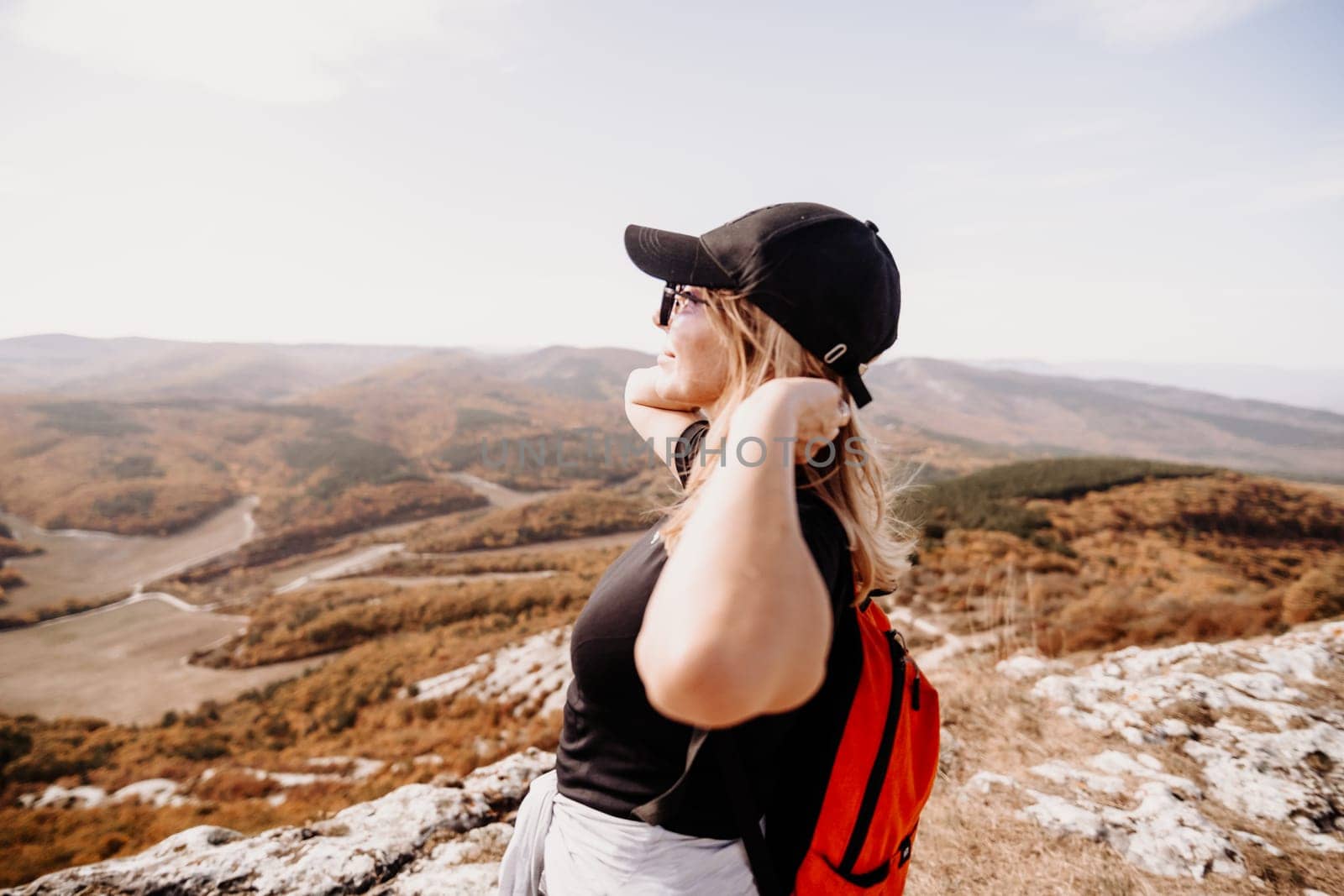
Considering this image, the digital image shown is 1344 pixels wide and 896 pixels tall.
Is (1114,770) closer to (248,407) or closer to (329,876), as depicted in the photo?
(329,876)

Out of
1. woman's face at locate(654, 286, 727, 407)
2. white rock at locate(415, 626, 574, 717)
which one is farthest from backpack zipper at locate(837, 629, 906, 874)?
white rock at locate(415, 626, 574, 717)

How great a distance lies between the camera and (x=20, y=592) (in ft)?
84.9

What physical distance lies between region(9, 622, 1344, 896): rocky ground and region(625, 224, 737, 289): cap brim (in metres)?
2.79

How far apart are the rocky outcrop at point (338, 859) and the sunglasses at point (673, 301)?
8.80 feet

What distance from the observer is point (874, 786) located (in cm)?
116

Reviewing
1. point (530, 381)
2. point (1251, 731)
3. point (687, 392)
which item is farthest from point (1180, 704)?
point (530, 381)

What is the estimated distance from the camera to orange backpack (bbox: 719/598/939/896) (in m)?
1.06

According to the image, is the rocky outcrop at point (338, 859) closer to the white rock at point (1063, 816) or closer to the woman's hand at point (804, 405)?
the woman's hand at point (804, 405)

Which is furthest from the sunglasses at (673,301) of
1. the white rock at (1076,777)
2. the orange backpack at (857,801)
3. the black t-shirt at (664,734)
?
the white rock at (1076,777)

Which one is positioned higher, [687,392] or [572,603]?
[687,392]

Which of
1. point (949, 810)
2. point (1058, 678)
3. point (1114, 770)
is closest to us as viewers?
point (949, 810)

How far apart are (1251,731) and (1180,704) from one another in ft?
1.21

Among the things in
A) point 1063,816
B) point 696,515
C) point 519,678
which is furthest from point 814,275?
point 519,678

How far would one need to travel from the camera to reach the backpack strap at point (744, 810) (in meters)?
1.02
